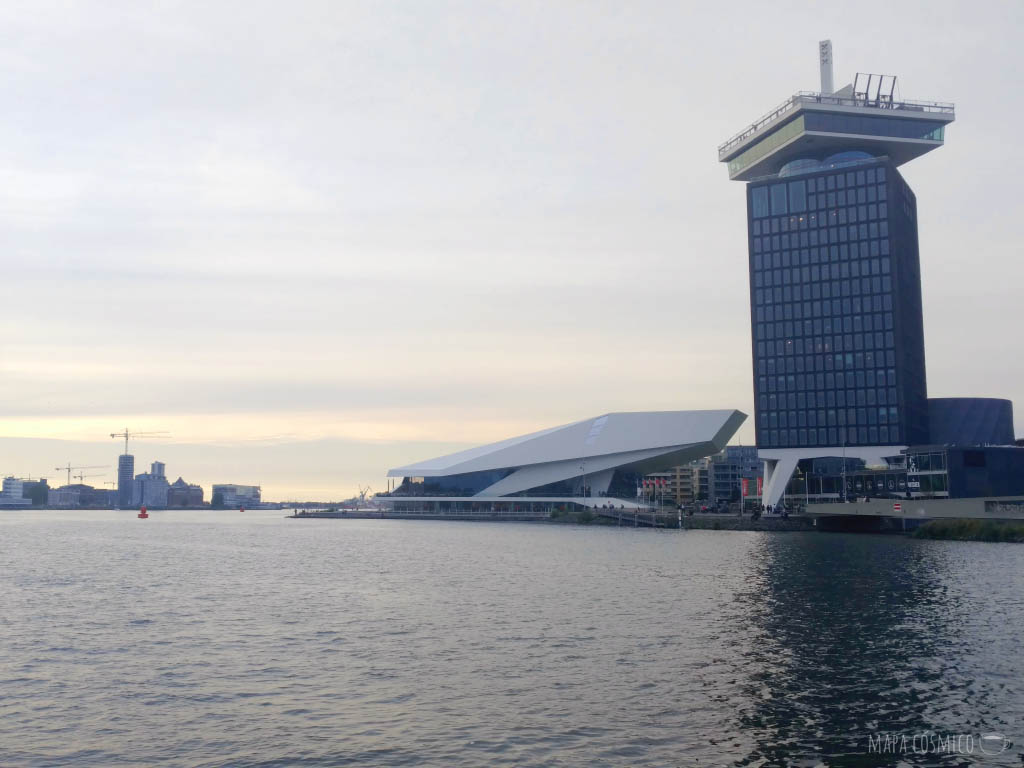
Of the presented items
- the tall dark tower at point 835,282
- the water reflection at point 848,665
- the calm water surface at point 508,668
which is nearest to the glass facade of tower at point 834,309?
the tall dark tower at point 835,282

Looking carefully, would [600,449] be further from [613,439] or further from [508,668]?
[508,668]

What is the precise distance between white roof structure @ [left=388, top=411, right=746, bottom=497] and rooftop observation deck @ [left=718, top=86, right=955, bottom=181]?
43789mm

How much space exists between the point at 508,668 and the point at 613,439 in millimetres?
132910

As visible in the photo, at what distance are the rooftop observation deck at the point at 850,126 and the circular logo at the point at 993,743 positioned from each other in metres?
128

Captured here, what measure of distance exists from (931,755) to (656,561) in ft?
142

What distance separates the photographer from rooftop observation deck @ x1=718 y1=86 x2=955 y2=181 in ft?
446

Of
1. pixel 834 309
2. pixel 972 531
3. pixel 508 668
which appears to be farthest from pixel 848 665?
pixel 834 309

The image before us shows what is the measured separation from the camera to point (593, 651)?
91.6 ft

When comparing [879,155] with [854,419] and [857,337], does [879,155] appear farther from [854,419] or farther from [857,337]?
[854,419]

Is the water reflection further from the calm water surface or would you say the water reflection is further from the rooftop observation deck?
the rooftop observation deck

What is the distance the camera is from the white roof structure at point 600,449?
154125mm

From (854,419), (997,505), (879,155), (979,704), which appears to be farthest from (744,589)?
(879,155)

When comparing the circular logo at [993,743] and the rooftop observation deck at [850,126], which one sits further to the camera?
the rooftop observation deck at [850,126]

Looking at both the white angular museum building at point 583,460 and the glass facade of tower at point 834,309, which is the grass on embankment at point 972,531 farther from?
the white angular museum building at point 583,460
